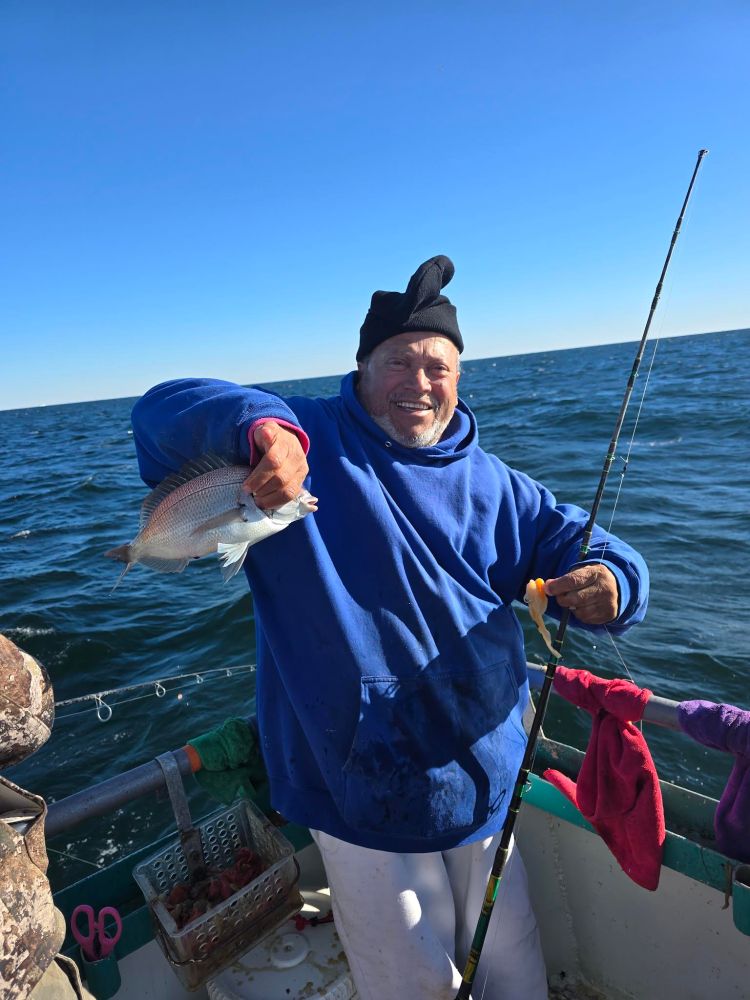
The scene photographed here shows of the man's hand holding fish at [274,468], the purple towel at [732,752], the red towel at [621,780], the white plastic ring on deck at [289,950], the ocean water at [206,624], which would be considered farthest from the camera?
the ocean water at [206,624]

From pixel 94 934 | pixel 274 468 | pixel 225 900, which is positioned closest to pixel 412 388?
pixel 274 468

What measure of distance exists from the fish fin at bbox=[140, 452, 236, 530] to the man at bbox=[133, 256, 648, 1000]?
0.17 feet

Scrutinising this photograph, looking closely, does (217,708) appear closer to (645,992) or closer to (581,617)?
(645,992)

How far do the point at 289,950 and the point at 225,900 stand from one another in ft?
1.79

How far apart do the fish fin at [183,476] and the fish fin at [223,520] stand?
151 mm

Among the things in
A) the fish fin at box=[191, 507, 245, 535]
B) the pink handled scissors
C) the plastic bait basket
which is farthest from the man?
the pink handled scissors

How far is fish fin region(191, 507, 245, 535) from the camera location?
7.18ft

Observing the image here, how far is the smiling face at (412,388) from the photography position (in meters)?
2.77

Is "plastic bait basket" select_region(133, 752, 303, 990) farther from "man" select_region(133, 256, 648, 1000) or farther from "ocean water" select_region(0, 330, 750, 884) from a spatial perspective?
"ocean water" select_region(0, 330, 750, 884)

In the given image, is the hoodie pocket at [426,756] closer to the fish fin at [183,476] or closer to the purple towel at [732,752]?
the purple towel at [732,752]

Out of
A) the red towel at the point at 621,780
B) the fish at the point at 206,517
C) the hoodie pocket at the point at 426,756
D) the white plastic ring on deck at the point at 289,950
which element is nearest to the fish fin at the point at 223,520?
the fish at the point at 206,517

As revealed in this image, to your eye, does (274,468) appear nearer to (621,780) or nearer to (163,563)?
(163,563)

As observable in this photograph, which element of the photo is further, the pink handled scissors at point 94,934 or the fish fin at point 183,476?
the pink handled scissors at point 94,934

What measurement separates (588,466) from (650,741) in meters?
12.2
